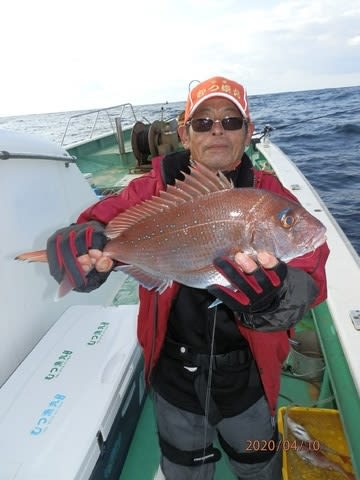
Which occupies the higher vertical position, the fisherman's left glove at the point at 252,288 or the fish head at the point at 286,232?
the fish head at the point at 286,232

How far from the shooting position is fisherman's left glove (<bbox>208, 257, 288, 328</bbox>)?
1.61 m

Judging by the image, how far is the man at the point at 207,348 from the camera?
2049mm

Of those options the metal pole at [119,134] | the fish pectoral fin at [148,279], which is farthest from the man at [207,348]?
the metal pole at [119,134]

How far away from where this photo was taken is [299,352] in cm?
336

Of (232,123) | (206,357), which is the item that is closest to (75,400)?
(206,357)

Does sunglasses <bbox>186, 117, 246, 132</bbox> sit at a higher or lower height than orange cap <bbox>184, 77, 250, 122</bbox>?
lower

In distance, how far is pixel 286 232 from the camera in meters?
1.69

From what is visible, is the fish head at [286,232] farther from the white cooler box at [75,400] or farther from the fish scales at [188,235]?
the white cooler box at [75,400]

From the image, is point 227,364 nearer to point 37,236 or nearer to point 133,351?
point 133,351

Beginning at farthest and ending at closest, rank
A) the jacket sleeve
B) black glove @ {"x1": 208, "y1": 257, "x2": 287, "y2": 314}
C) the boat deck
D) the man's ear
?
1. the boat deck
2. the man's ear
3. the jacket sleeve
4. black glove @ {"x1": 208, "y1": 257, "x2": 287, "y2": 314}

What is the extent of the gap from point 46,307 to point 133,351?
774mm

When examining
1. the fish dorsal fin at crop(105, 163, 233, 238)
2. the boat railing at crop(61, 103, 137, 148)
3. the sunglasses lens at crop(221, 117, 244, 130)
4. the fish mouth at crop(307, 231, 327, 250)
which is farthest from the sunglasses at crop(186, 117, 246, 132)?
the boat railing at crop(61, 103, 137, 148)
